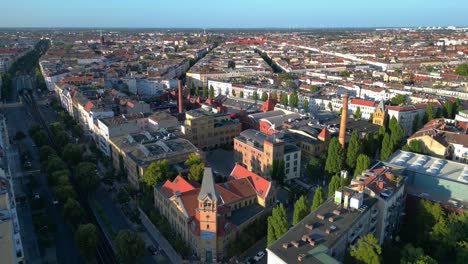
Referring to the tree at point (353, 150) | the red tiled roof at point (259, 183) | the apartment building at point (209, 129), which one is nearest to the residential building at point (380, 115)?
the tree at point (353, 150)

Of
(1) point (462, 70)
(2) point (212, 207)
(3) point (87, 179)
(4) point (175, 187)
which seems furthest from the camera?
(1) point (462, 70)

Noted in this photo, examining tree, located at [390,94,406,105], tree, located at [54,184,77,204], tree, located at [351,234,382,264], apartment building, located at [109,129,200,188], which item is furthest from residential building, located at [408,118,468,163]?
tree, located at [54,184,77,204]

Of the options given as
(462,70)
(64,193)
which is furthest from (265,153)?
(462,70)

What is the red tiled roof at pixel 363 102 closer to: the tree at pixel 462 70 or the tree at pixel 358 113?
the tree at pixel 358 113

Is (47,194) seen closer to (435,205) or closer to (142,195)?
(142,195)

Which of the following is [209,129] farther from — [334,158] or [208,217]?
[208,217]

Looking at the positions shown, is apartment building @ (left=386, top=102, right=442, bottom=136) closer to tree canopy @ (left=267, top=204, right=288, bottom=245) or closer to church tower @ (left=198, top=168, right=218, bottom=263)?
tree canopy @ (left=267, top=204, right=288, bottom=245)
